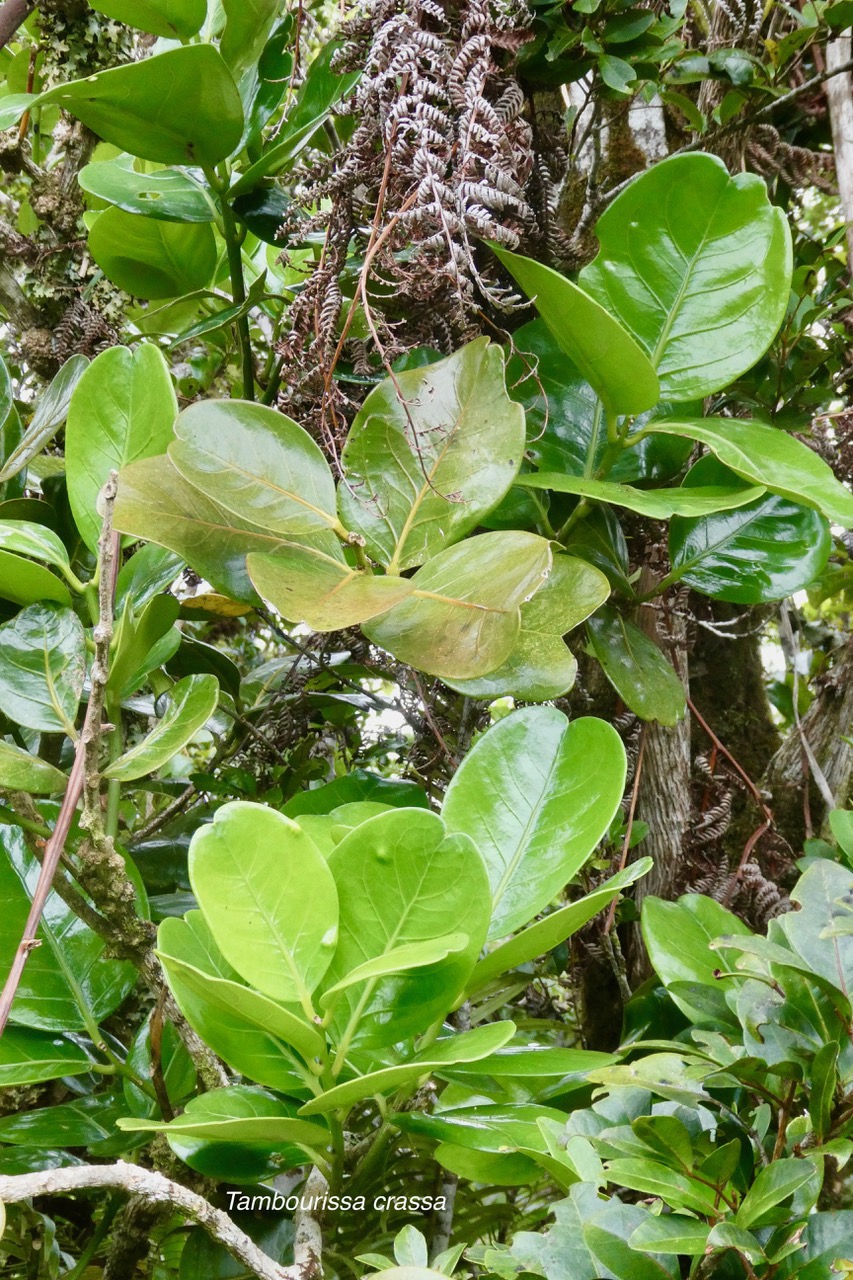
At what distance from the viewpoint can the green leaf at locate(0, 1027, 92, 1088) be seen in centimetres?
53

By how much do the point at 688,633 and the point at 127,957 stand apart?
2.09ft

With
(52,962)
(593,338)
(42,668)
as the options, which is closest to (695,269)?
(593,338)

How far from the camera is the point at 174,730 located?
0.57 metres

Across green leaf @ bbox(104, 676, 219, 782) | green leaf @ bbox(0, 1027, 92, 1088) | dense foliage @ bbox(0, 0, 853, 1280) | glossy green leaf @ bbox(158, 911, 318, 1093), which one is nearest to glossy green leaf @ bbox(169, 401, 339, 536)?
dense foliage @ bbox(0, 0, 853, 1280)

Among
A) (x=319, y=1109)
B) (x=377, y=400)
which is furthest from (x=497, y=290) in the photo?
(x=319, y=1109)

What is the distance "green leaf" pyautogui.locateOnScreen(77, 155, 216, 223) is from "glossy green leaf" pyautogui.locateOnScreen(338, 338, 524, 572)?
0.89 feet

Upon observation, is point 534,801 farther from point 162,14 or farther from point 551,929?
point 162,14

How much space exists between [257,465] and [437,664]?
16 centimetres

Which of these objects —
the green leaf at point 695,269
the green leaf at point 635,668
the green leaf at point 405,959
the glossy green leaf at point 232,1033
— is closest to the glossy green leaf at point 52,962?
the glossy green leaf at point 232,1033

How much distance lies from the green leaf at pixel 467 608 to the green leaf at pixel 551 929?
0.12 metres

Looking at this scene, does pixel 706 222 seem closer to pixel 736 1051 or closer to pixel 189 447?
pixel 189 447

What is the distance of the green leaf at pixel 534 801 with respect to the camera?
0.50 m

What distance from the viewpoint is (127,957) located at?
53 centimetres

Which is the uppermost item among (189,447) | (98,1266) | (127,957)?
(189,447)
